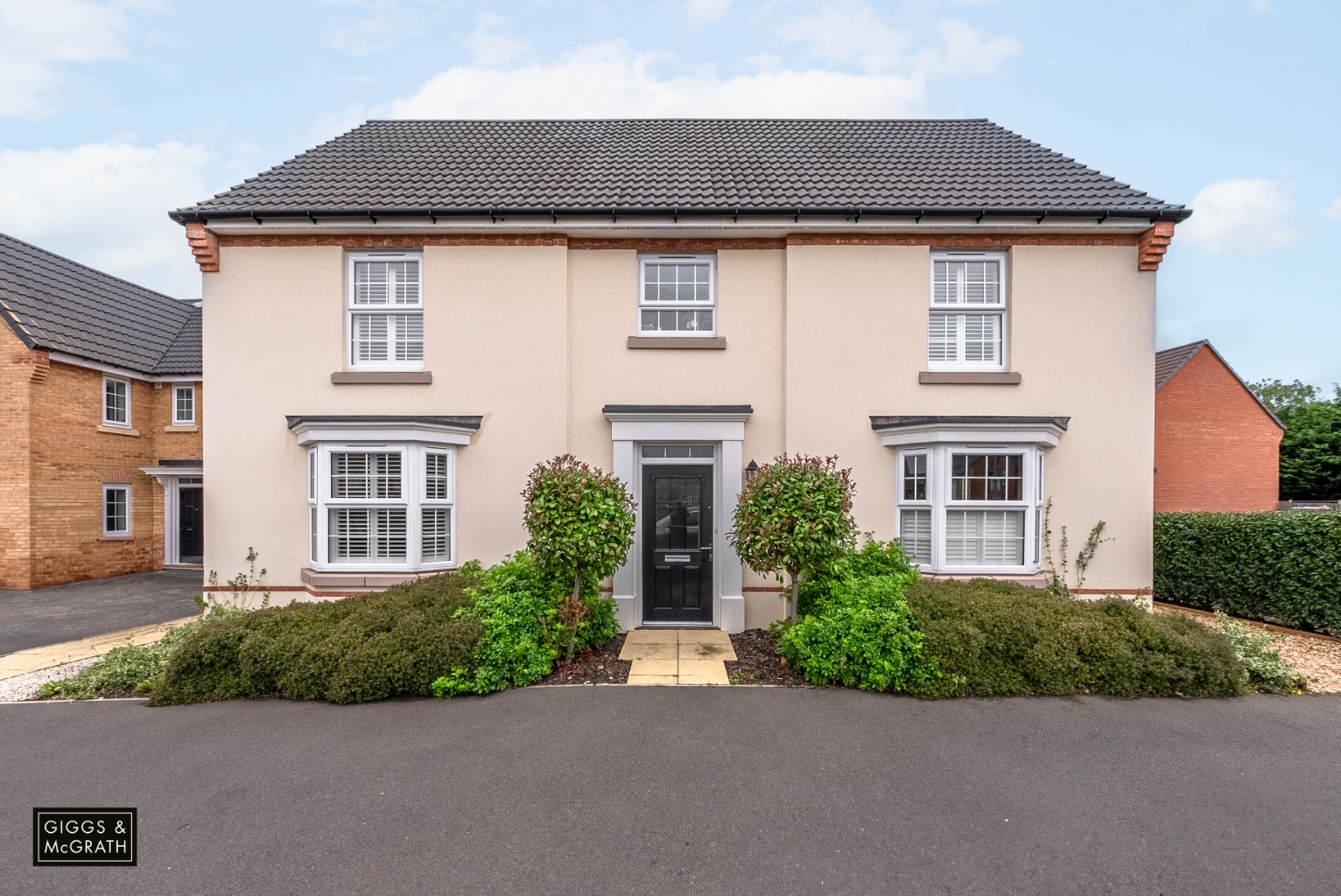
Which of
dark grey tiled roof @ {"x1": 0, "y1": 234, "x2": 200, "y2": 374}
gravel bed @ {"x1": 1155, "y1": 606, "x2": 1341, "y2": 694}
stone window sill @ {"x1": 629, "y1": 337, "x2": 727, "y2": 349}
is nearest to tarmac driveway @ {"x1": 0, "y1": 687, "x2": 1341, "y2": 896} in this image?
gravel bed @ {"x1": 1155, "y1": 606, "x2": 1341, "y2": 694}

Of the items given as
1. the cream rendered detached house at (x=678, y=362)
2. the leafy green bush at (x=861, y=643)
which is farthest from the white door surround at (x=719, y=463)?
the leafy green bush at (x=861, y=643)

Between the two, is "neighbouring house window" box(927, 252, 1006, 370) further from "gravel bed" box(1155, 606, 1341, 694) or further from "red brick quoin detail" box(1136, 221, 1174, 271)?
"gravel bed" box(1155, 606, 1341, 694)

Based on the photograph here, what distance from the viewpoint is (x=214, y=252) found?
25.0 ft

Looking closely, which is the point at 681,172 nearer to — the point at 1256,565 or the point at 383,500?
the point at 383,500

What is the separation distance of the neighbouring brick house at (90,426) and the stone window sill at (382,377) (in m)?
9.06

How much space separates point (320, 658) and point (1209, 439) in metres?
22.6

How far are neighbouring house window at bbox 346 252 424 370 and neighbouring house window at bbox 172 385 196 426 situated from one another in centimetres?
981

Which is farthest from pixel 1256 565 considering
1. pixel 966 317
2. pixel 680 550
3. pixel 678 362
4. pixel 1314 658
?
pixel 678 362

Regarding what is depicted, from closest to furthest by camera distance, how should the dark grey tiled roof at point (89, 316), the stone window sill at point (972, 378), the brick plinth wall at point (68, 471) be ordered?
the stone window sill at point (972, 378) < the brick plinth wall at point (68, 471) < the dark grey tiled roof at point (89, 316)

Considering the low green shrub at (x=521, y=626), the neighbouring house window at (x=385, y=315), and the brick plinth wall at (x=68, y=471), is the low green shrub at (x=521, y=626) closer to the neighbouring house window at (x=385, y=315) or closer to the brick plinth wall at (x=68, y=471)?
the neighbouring house window at (x=385, y=315)

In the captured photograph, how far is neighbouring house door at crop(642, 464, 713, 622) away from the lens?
25.1 ft

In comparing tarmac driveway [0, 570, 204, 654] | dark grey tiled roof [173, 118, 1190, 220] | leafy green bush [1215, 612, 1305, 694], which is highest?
dark grey tiled roof [173, 118, 1190, 220]

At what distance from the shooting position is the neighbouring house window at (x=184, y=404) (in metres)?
13.9

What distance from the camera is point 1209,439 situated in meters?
16.3
